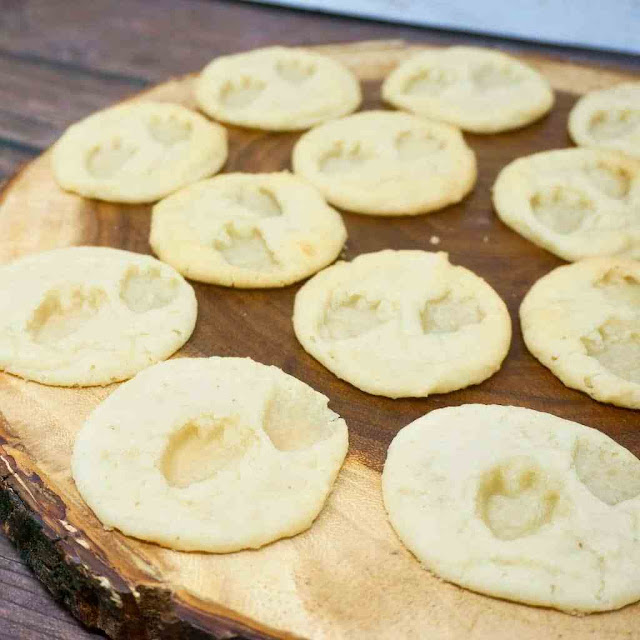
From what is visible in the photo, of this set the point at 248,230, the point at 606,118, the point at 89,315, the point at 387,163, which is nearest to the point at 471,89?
the point at 606,118

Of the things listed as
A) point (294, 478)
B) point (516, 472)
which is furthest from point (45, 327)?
point (516, 472)

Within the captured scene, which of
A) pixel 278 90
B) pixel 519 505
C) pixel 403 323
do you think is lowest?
pixel 519 505

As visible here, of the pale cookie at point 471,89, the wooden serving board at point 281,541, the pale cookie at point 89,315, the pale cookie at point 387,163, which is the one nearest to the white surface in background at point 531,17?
the pale cookie at point 471,89

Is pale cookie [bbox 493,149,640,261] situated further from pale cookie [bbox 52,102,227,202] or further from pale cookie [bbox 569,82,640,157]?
pale cookie [bbox 52,102,227,202]

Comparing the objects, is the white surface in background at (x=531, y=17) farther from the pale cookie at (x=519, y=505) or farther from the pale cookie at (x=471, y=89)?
the pale cookie at (x=519, y=505)

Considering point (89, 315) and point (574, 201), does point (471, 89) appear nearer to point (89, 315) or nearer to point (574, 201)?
point (574, 201)

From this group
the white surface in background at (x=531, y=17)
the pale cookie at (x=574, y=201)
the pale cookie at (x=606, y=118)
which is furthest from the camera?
the white surface in background at (x=531, y=17)
